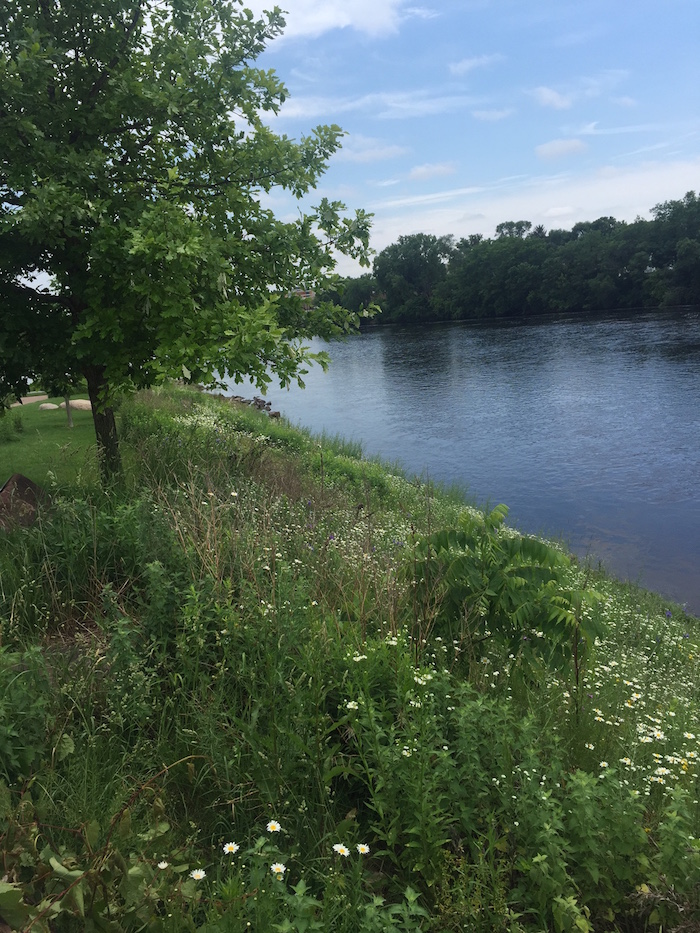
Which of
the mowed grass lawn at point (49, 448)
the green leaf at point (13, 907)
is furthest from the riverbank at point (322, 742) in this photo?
the mowed grass lawn at point (49, 448)

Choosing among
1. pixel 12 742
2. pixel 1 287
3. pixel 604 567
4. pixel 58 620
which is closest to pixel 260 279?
pixel 1 287

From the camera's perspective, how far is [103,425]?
8180 mm

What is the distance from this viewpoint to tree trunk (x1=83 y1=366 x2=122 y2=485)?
24.0ft

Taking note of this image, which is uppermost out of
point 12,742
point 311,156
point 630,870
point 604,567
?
point 311,156

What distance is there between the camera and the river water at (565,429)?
14.5 metres

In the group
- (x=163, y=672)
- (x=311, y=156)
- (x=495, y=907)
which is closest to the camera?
(x=495, y=907)

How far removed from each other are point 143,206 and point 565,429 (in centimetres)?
2023

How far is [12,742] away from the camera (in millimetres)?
3262

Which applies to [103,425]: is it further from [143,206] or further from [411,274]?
[411,274]

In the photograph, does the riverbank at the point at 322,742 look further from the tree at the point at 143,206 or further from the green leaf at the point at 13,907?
the tree at the point at 143,206

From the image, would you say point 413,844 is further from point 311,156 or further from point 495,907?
point 311,156

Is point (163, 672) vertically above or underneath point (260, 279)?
underneath

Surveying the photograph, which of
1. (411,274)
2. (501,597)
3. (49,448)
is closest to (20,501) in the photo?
(501,597)

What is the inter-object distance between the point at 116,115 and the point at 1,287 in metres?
2.25
